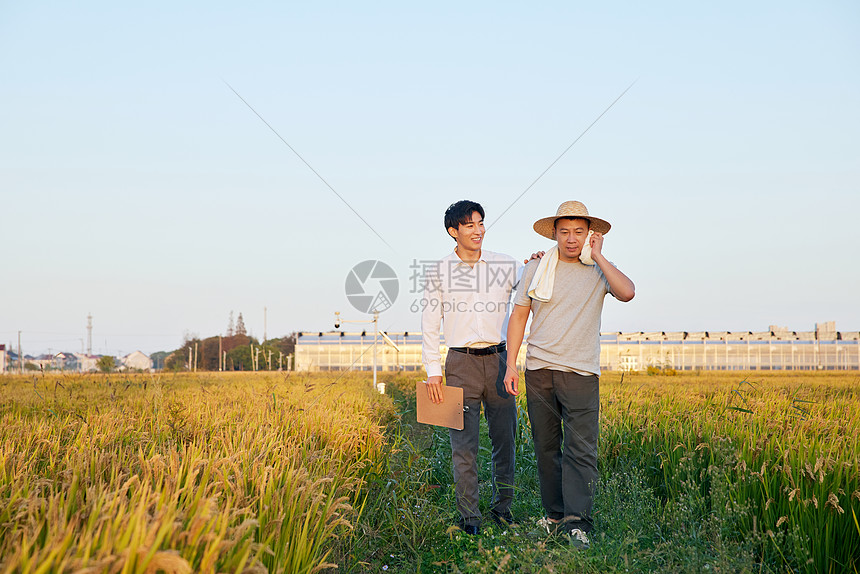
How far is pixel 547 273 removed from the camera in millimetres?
4250

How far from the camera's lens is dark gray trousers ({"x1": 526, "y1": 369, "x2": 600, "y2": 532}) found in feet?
13.3

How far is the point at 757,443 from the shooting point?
14.2 ft

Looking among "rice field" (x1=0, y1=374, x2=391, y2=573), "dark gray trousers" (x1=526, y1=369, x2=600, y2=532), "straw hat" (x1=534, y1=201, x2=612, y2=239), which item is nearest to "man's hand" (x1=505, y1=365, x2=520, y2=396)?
"dark gray trousers" (x1=526, y1=369, x2=600, y2=532)

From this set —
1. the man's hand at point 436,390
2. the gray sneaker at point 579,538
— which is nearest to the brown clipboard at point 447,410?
the man's hand at point 436,390

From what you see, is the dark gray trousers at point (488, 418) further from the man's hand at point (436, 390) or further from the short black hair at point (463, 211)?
the short black hair at point (463, 211)

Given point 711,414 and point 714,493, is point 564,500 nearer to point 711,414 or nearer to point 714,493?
point 714,493

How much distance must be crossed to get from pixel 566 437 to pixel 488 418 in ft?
2.03

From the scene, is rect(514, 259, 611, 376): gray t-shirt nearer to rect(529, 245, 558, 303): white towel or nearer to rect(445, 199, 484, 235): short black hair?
rect(529, 245, 558, 303): white towel

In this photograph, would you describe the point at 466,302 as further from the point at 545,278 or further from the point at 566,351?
the point at 566,351

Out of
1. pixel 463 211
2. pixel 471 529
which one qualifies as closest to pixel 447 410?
pixel 471 529

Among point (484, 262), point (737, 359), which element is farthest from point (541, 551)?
point (737, 359)

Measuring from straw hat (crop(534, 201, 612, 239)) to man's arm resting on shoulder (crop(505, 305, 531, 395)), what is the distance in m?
0.61

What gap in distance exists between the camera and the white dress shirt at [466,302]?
4500 mm

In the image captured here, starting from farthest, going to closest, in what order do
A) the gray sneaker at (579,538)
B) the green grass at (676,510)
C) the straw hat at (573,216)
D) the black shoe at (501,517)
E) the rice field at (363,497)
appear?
the black shoe at (501,517) < the straw hat at (573,216) < the gray sneaker at (579,538) < the green grass at (676,510) < the rice field at (363,497)
